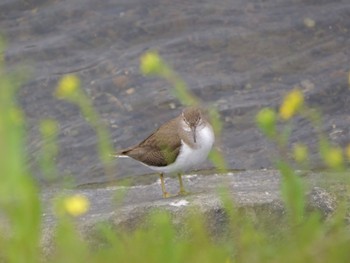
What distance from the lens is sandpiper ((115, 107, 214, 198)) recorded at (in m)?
7.27

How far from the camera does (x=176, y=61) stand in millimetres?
11867

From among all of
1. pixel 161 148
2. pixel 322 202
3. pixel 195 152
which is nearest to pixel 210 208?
pixel 322 202

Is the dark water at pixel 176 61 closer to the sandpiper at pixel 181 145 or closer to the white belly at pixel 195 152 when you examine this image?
the sandpiper at pixel 181 145

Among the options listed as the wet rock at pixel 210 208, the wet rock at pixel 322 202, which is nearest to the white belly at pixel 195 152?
the wet rock at pixel 210 208

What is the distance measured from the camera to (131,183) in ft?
31.7

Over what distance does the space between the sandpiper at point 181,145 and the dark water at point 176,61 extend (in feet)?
7.73

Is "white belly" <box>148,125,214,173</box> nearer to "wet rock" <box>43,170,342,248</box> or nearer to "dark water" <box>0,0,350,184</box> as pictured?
"wet rock" <box>43,170,342,248</box>

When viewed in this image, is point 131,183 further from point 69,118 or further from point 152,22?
point 152,22

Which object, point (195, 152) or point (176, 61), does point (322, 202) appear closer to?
point (195, 152)

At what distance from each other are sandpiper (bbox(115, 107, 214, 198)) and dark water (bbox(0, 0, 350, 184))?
92.8 inches

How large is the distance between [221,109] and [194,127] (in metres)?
3.50

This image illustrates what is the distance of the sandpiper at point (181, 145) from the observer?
7.27m

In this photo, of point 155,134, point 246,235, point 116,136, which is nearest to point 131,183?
point 116,136

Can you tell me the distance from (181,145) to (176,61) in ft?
15.3
